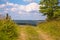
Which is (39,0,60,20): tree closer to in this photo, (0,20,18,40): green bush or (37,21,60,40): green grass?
(37,21,60,40): green grass

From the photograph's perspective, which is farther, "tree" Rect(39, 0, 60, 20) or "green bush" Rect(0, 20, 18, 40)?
"tree" Rect(39, 0, 60, 20)

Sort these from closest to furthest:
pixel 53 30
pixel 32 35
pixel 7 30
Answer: pixel 7 30 → pixel 32 35 → pixel 53 30

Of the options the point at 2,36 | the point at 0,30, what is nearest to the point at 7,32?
the point at 0,30

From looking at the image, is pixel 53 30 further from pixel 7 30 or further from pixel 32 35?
pixel 7 30

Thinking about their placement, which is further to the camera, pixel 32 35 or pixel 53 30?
pixel 53 30

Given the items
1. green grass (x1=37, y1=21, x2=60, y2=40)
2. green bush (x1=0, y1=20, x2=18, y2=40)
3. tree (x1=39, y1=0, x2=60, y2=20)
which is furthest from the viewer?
tree (x1=39, y1=0, x2=60, y2=20)

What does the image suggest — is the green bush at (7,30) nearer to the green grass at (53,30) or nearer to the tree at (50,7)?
the green grass at (53,30)

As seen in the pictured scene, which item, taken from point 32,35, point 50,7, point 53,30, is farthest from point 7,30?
point 50,7

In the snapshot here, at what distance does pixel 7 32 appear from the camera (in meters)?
12.6

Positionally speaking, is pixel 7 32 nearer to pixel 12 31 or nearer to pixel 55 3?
pixel 12 31

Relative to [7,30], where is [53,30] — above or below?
below

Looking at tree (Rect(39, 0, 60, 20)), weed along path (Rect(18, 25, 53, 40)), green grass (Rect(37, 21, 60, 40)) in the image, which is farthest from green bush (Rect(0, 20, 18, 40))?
tree (Rect(39, 0, 60, 20))

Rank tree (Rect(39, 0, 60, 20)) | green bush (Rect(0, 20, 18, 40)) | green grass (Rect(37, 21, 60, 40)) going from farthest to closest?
tree (Rect(39, 0, 60, 20))
green grass (Rect(37, 21, 60, 40))
green bush (Rect(0, 20, 18, 40))

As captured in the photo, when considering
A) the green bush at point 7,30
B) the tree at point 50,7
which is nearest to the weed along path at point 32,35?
the green bush at point 7,30
